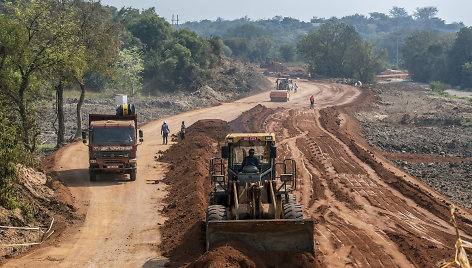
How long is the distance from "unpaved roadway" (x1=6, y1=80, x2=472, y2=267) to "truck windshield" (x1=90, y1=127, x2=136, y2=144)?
2.01 metres

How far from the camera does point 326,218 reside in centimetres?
1927

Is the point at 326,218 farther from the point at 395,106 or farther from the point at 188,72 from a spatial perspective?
the point at 188,72

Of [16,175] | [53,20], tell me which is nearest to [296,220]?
[16,175]

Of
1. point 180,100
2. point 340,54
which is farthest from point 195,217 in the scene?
point 340,54

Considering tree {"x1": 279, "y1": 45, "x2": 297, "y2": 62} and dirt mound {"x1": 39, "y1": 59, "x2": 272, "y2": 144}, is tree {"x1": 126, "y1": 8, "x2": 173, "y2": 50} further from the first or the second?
tree {"x1": 279, "y1": 45, "x2": 297, "y2": 62}

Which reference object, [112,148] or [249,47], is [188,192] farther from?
[249,47]

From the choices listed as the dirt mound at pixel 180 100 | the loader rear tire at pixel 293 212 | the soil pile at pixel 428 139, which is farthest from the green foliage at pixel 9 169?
the soil pile at pixel 428 139

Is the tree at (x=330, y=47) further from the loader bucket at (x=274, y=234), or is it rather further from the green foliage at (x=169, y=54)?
the loader bucket at (x=274, y=234)

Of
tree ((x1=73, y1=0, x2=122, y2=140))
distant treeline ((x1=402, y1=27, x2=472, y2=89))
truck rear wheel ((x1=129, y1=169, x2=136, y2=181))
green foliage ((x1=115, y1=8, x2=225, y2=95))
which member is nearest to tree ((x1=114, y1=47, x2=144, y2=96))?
green foliage ((x1=115, y1=8, x2=225, y2=95))

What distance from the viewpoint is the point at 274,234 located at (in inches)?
496

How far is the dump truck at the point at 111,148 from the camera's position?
25016 mm

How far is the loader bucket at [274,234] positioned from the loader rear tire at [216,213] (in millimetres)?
970

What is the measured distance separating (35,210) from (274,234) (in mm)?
9955

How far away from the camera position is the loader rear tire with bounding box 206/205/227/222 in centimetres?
1363
